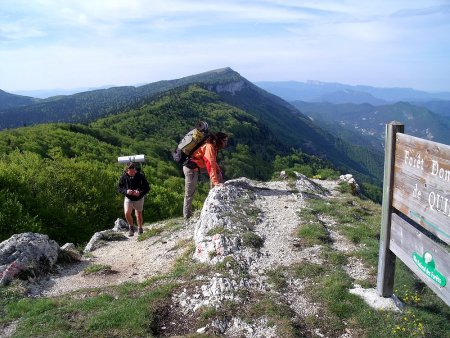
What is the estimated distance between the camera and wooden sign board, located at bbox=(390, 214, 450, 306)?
20.5 ft

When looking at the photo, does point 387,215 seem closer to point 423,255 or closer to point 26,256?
point 423,255

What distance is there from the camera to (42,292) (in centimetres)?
1153

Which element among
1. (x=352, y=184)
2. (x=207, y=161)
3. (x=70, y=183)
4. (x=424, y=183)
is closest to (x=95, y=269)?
(x=207, y=161)

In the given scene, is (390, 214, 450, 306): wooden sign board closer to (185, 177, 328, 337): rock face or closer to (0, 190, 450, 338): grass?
(0, 190, 450, 338): grass

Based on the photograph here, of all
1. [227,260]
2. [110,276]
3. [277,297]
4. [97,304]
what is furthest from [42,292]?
[277,297]

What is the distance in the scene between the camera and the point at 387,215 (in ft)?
26.7

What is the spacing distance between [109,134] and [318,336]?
116767mm

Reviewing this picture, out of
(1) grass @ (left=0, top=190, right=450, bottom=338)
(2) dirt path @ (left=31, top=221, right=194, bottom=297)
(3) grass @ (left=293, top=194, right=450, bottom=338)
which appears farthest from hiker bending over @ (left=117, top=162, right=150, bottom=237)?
(3) grass @ (left=293, top=194, right=450, bottom=338)

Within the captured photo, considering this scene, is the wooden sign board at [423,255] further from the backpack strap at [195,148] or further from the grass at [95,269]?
the grass at [95,269]

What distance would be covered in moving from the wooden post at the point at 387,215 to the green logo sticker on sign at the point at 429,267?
121cm

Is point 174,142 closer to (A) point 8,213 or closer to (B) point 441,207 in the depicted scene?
(A) point 8,213

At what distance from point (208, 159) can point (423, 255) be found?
8691 millimetres

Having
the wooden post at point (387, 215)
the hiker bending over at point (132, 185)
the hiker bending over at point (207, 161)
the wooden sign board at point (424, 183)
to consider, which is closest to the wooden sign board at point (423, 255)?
the wooden post at point (387, 215)

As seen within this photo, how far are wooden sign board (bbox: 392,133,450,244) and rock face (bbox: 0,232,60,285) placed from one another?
10.6 metres
